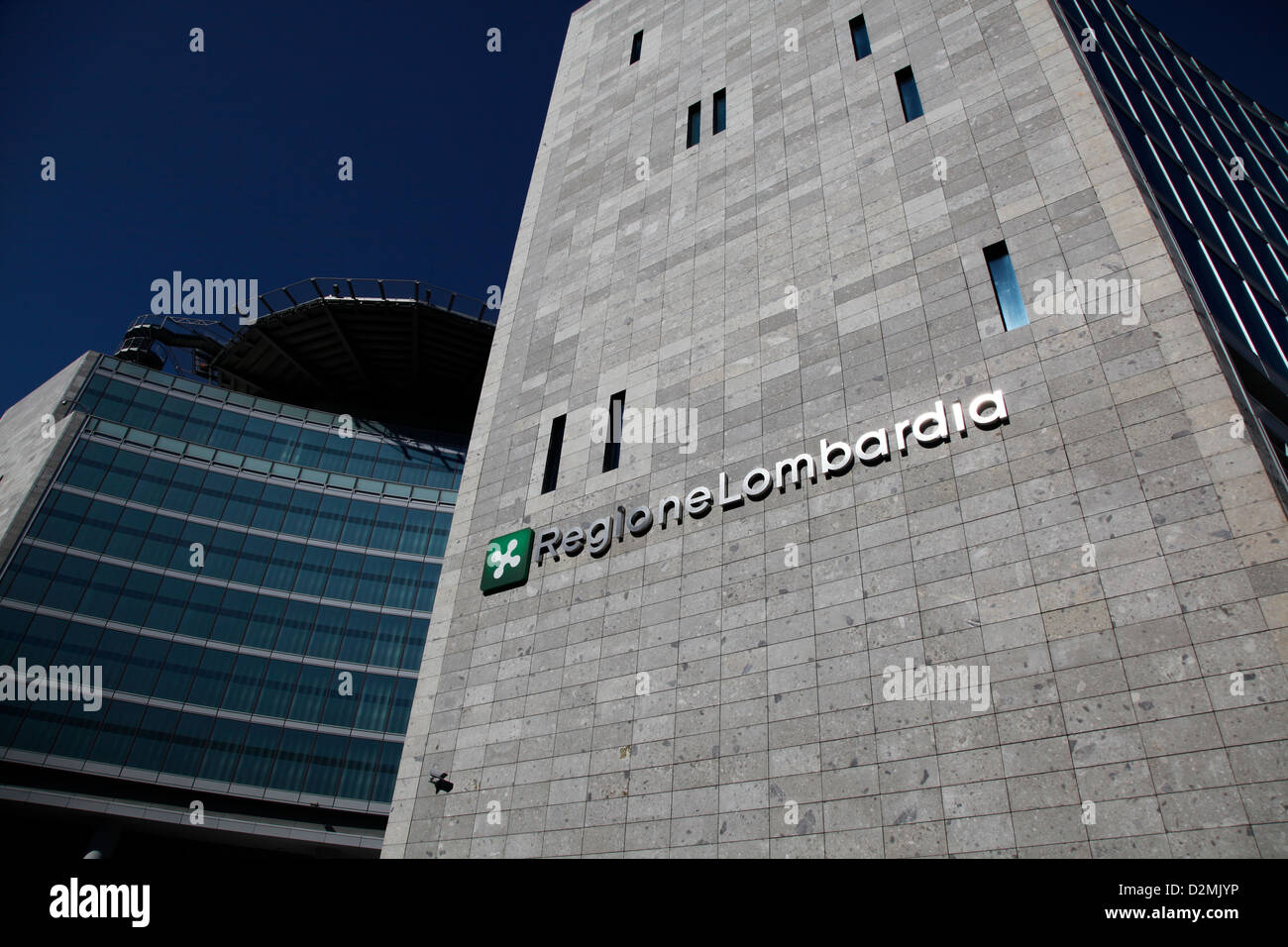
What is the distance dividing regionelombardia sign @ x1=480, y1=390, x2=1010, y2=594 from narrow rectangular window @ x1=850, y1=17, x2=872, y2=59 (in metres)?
12.8

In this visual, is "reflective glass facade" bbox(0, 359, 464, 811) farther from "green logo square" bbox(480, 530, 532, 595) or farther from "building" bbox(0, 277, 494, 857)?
"green logo square" bbox(480, 530, 532, 595)

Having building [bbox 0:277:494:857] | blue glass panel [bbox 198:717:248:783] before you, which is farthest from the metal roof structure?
blue glass panel [bbox 198:717:248:783]

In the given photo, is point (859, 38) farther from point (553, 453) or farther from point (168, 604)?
point (168, 604)

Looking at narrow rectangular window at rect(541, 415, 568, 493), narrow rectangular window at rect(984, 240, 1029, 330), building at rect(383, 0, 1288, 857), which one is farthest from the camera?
narrow rectangular window at rect(541, 415, 568, 493)

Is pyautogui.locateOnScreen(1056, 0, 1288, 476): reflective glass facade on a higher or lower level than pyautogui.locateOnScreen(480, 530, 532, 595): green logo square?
higher

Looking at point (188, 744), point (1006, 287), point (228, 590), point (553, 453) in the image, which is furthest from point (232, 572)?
point (1006, 287)

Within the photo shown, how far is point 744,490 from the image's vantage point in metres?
16.3

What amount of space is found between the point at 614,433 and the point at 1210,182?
1889 centimetres

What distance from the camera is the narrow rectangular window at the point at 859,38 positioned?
21.6m

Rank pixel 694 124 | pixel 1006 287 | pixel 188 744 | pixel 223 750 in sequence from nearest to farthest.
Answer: pixel 1006 287 < pixel 694 124 < pixel 188 744 < pixel 223 750

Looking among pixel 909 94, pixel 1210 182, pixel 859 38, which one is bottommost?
pixel 909 94

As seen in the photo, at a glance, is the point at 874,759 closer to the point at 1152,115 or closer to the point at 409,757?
the point at 409,757

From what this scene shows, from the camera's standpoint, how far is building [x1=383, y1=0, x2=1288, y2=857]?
10.7 meters

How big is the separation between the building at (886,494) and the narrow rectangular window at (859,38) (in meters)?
0.06
